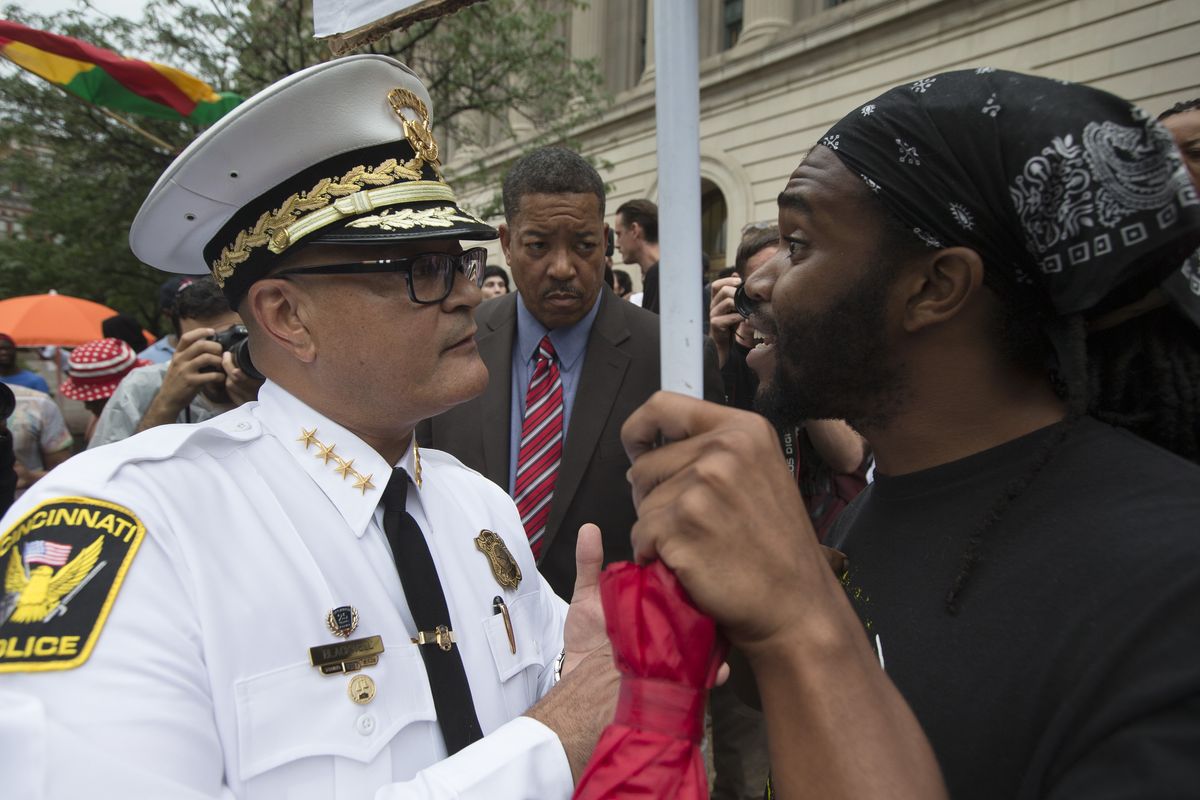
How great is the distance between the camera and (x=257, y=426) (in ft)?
5.76

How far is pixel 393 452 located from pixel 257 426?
0.33m

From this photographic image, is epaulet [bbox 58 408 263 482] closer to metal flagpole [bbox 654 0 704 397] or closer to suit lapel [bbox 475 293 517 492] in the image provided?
metal flagpole [bbox 654 0 704 397]

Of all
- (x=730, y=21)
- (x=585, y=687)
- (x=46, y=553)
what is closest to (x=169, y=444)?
(x=46, y=553)

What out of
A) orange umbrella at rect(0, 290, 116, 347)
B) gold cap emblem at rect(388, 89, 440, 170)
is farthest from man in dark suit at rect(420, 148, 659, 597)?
orange umbrella at rect(0, 290, 116, 347)

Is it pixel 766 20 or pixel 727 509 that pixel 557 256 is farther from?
pixel 766 20

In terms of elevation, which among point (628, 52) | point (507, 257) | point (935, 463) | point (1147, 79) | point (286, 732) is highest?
point (628, 52)

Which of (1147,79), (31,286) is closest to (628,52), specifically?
(1147,79)

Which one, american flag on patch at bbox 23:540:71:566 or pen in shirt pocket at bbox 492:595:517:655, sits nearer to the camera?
american flag on patch at bbox 23:540:71:566

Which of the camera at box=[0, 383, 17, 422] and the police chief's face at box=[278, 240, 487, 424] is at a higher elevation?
the police chief's face at box=[278, 240, 487, 424]

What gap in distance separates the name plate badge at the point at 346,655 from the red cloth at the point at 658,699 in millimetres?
668

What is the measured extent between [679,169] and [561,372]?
251cm

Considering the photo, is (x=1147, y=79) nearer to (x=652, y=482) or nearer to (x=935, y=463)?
(x=935, y=463)

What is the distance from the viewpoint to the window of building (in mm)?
18047

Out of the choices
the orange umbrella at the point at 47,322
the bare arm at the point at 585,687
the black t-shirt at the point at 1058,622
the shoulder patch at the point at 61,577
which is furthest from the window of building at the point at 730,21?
the shoulder patch at the point at 61,577
